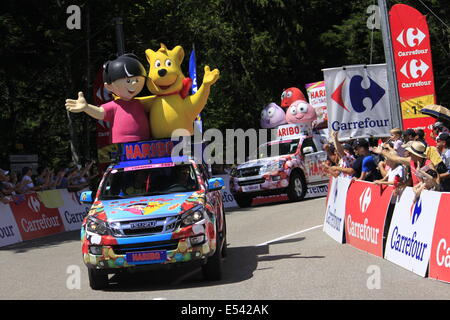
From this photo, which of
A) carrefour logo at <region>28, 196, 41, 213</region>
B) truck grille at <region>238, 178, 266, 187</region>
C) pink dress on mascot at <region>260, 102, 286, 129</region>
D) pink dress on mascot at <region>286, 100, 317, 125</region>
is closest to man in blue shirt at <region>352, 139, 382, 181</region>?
truck grille at <region>238, 178, 266, 187</region>

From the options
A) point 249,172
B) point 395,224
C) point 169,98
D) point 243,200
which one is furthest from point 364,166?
point 243,200

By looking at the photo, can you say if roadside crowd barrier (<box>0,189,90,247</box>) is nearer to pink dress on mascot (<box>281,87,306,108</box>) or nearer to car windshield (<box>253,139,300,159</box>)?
car windshield (<box>253,139,300,159</box>)

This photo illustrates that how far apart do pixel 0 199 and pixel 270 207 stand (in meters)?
8.22

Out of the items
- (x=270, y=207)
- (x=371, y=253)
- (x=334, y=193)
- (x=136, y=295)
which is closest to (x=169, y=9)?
(x=270, y=207)

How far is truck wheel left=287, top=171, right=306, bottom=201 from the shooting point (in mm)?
24625

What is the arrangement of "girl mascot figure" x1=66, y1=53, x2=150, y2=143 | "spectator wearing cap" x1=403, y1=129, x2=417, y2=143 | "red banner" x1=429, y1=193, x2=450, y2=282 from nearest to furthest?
"red banner" x1=429, y1=193, x2=450, y2=282 < "girl mascot figure" x1=66, y1=53, x2=150, y2=143 < "spectator wearing cap" x1=403, y1=129, x2=417, y2=143

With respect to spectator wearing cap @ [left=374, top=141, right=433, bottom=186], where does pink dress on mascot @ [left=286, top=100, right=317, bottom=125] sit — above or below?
above

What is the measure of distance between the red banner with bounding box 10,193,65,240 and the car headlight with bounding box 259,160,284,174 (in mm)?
6111

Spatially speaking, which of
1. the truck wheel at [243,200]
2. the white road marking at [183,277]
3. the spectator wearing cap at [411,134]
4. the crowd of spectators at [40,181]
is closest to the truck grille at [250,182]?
the truck wheel at [243,200]

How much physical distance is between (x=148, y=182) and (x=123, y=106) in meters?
2.01

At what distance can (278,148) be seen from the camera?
2556 cm

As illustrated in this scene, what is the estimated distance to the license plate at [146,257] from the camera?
35.3ft

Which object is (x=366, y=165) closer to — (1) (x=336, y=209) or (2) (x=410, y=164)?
(1) (x=336, y=209)
